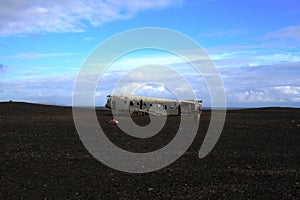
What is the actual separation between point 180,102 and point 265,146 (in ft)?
97.0

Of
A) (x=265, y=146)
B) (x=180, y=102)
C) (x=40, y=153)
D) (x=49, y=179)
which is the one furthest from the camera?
(x=180, y=102)

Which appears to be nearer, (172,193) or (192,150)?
(172,193)

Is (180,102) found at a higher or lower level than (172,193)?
higher

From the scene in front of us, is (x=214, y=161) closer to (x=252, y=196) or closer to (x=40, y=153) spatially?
(x=252, y=196)

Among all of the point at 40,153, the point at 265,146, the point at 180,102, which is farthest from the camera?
the point at 180,102

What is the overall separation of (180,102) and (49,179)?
3838 cm

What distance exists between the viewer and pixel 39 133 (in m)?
23.3

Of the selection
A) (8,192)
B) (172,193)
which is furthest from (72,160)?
(172,193)

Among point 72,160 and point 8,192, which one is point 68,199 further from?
point 72,160

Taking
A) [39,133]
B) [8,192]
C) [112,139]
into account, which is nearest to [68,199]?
[8,192]

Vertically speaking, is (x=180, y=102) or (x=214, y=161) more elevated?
(x=180, y=102)

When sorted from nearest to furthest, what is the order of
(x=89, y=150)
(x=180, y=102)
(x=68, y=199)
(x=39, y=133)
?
(x=68, y=199), (x=89, y=150), (x=39, y=133), (x=180, y=102)

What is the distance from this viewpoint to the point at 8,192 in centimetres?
966

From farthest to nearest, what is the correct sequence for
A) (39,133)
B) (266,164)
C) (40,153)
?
1. (39,133)
2. (40,153)
3. (266,164)
